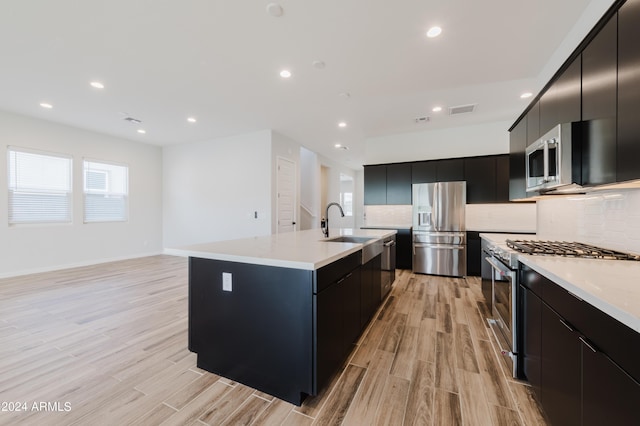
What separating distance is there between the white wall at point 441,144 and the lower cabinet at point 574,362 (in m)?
4.15

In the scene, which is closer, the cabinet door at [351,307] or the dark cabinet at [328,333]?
the dark cabinet at [328,333]

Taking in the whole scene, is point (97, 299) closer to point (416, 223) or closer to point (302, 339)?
point (302, 339)

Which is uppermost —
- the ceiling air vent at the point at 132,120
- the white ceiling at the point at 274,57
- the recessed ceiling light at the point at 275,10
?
the ceiling air vent at the point at 132,120

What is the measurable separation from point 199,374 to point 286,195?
14.2 ft

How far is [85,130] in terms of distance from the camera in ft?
17.6

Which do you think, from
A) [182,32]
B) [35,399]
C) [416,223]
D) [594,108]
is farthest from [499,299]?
[182,32]

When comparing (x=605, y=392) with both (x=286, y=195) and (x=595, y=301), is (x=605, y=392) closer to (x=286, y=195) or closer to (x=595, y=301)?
(x=595, y=301)

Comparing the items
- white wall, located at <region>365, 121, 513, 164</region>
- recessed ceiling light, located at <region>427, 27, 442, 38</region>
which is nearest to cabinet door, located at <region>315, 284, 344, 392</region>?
recessed ceiling light, located at <region>427, 27, 442, 38</region>

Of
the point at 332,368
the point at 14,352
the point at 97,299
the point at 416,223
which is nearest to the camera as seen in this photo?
the point at 332,368

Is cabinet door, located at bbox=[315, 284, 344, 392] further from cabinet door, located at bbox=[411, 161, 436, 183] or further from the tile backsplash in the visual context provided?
cabinet door, located at bbox=[411, 161, 436, 183]

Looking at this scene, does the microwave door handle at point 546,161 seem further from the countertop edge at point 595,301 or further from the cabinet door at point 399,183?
A: the cabinet door at point 399,183

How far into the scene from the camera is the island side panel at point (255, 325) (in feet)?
5.02

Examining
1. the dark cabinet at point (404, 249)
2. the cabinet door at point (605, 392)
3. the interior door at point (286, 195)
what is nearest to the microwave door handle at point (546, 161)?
the cabinet door at point (605, 392)

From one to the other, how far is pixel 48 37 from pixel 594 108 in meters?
4.47
